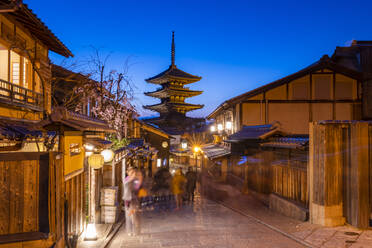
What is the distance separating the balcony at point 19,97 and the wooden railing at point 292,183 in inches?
398

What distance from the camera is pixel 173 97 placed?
47219 millimetres

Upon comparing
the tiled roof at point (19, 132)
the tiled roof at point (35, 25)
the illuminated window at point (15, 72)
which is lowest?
the tiled roof at point (19, 132)

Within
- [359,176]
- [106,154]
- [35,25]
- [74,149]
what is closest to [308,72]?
[359,176]

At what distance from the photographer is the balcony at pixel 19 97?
8.59m

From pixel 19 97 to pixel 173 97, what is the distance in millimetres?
37579

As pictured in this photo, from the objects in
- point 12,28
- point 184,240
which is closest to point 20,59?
point 12,28

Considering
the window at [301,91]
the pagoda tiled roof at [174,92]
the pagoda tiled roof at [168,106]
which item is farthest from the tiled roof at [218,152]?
the pagoda tiled roof at [174,92]

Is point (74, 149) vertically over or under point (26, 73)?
under

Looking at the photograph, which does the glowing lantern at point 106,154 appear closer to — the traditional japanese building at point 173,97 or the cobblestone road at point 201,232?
the cobblestone road at point 201,232

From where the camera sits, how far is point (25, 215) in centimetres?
571

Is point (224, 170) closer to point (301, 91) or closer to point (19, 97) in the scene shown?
point (301, 91)

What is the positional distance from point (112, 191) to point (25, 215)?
207 inches

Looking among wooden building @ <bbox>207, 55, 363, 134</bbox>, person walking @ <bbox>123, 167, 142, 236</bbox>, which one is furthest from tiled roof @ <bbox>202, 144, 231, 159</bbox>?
person walking @ <bbox>123, 167, 142, 236</bbox>

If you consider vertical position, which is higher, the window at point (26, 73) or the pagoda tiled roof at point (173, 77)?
the pagoda tiled roof at point (173, 77)
